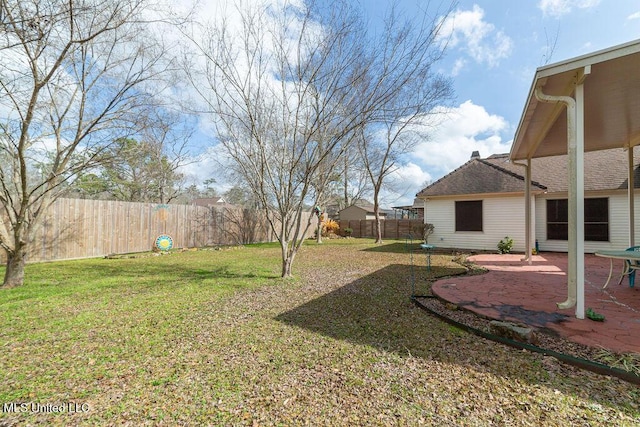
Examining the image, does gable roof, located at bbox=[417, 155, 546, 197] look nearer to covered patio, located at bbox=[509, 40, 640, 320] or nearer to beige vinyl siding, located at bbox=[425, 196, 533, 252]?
beige vinyl siding, located at bbox=[425, 196, 533, 252]

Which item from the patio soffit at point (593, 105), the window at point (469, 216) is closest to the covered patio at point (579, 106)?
the patio soffit at point (593, 105)

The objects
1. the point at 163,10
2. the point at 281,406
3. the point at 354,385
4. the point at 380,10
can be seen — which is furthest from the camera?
the point at 380,10

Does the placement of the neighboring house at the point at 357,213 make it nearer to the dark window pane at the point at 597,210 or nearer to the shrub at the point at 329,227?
the shrub at the point at 329,227

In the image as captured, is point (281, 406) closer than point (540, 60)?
Yes

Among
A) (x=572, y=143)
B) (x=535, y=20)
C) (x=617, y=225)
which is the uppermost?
(x=535, y=20)

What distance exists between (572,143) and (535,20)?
323 centimetres

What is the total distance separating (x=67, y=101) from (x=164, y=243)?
21.8ft

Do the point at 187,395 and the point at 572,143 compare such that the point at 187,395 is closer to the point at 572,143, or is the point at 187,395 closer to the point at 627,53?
the point at 572,143

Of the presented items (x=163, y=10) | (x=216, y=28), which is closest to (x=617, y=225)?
(x=216, y=28)

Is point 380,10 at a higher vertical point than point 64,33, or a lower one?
higher

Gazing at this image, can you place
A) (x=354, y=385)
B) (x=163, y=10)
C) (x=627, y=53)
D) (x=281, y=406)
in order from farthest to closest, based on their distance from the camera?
(x=163, y=10) → (x=627, y=53) → (x=354, y=385) → (x=281, y=406)

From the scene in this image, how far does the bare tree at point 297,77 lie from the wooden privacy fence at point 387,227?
1085 centimetres

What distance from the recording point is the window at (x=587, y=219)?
8.73m

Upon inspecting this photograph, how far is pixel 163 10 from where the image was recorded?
12.9 ft
